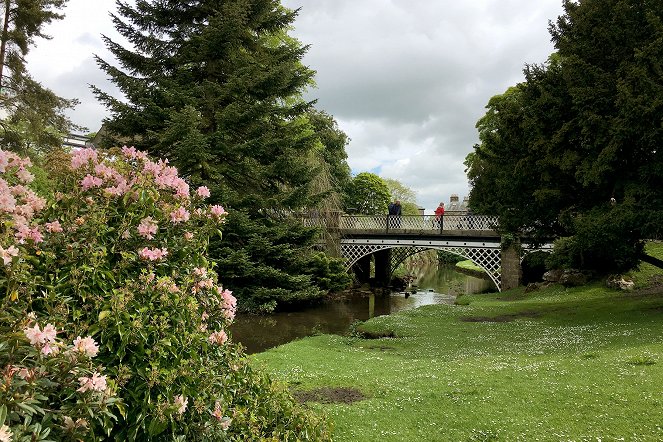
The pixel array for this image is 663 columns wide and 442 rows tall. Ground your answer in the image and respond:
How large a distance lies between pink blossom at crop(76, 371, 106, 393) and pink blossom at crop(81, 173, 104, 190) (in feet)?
5.06

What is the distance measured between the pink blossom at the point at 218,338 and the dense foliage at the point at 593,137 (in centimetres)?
1217

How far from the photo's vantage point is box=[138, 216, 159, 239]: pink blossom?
3223 millimetres

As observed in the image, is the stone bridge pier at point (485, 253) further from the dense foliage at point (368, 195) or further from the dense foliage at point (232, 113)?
→ the dense foliage at point (368, 195)

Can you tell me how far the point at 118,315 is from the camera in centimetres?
268

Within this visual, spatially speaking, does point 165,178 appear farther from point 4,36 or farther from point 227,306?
point 4,36

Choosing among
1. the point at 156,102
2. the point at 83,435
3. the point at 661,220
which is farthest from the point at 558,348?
the point at 156,102

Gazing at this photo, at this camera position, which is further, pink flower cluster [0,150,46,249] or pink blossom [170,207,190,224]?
pink blossom [170,207,190,224]

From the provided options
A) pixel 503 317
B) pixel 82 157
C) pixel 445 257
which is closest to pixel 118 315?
pixel 82 157

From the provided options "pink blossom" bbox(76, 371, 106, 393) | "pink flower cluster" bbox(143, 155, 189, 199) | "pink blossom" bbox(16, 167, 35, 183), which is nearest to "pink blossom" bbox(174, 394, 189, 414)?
"pink blossom" bbox(76, 371, 106, 393)

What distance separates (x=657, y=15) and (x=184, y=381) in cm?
1593

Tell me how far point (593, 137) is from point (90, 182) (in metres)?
14.5

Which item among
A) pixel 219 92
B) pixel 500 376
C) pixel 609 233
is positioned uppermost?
pixel 219 92

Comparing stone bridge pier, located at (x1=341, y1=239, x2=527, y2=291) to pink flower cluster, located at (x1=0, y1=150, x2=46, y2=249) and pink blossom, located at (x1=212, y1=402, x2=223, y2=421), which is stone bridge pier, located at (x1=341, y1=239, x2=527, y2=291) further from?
pink flower cluster, located at (x1=0, y1=150, x2=46, y2=249)

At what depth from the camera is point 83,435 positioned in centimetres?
227
